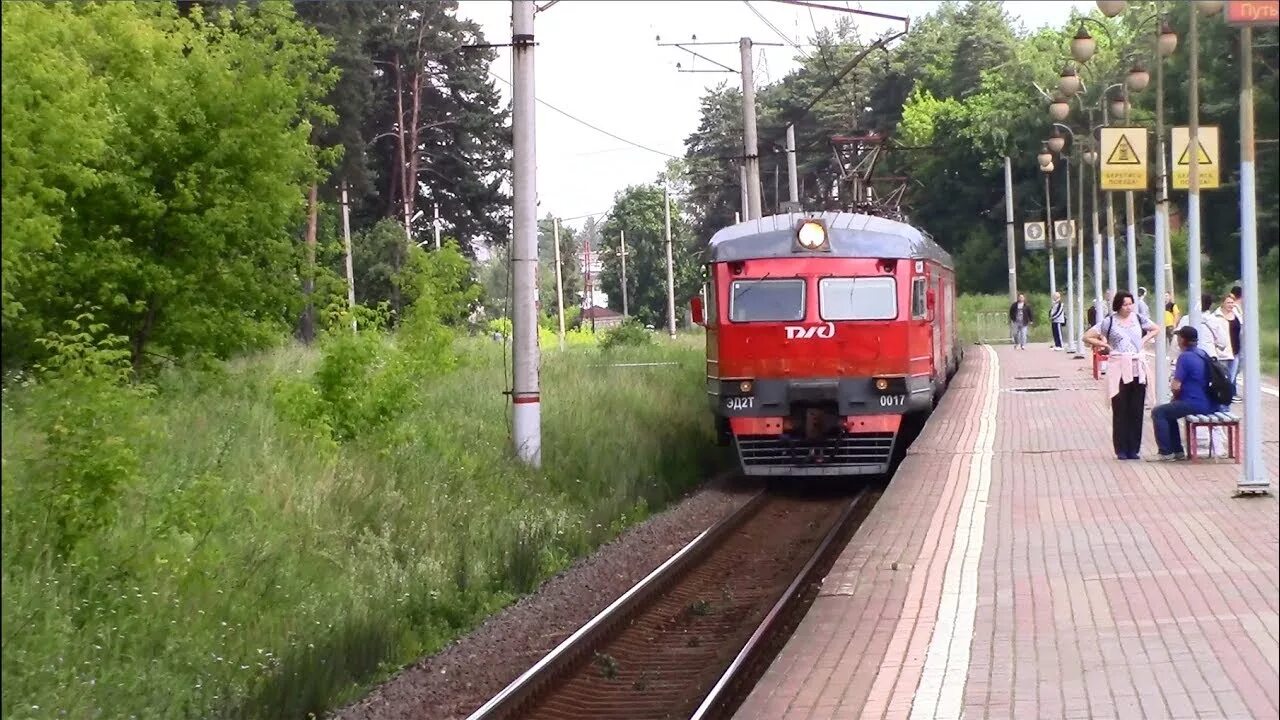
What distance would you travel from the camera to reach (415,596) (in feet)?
38.0

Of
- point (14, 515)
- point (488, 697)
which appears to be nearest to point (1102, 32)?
point (488, 697)

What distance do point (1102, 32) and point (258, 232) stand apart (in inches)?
406

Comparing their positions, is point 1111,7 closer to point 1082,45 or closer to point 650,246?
point 1082,45

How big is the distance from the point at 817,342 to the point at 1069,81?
231 inches

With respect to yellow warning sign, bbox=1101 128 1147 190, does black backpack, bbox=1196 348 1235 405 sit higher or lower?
lower

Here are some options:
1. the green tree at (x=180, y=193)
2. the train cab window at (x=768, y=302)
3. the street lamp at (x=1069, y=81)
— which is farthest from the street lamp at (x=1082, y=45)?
the green tree at (x=180, y=193)

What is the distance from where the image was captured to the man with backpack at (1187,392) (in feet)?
38.9

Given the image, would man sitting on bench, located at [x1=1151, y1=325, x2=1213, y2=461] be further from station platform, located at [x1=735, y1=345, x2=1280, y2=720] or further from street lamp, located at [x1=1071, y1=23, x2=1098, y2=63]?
street lamp, located at [x1=1071, y1=23, x2=1098, y2=63]

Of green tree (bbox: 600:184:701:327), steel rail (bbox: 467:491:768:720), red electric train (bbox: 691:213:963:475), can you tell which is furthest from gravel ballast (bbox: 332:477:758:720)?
green tree (bbox: 600:184:701:327)

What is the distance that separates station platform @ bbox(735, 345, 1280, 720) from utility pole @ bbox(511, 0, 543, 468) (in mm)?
4162

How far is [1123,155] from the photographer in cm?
1218

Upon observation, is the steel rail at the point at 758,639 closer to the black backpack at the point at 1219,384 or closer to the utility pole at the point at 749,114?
the black backpack at the point at 1219,384

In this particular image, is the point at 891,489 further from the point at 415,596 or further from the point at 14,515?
the point at 14,515

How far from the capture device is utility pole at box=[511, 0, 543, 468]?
1645 cm
